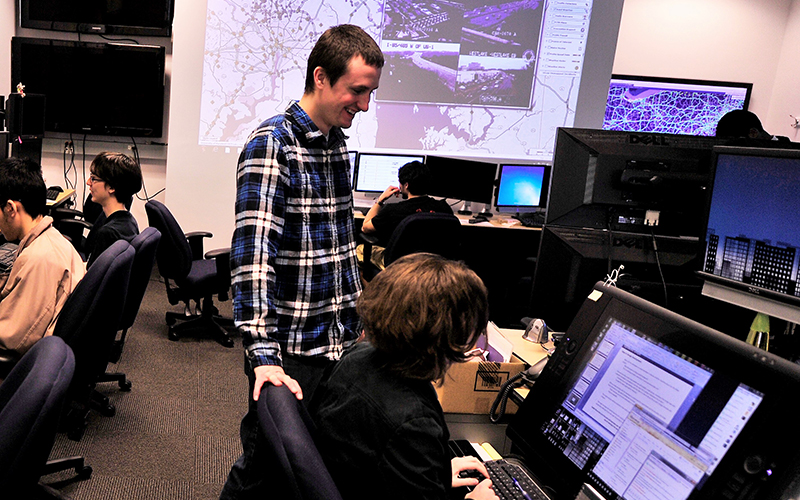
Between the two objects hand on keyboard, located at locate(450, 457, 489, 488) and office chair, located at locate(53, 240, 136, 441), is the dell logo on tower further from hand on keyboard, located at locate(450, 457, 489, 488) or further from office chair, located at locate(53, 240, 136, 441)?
office chair, located at locate(53, 240, 136, 441)

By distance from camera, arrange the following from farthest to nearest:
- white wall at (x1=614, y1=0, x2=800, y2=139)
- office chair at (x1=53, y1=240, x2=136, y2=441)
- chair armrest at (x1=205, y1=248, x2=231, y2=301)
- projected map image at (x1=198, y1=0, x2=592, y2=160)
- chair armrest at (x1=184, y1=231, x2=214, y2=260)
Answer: white wall at (x1=614, y1=0, x2=800, y2=139) < projected map image at (x1=198, y1=0, x2=592, y2=160) < chair armrest at (x1=184, y1=231, x2=214, y2=260) < chair armrest at (x1=205, y1=248, x2=231, y2=301) < office chair at (x1=53, y1=240, x2=136, y2=441)

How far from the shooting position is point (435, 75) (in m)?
5.07

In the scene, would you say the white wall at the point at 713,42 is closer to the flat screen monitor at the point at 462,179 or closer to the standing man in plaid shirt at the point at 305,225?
the flat screen monitor at the point at 462,179

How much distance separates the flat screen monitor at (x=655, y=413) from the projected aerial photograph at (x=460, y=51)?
4.10 m

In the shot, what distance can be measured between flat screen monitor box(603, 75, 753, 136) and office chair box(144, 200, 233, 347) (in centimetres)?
382

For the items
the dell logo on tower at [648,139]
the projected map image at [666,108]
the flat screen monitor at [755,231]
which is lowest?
the flat screen monitor at [755,231]

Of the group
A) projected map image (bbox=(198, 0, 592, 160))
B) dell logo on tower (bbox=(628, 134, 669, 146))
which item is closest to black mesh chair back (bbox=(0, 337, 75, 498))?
dell logo on tower (bbox=(628, 134, 669, 146))

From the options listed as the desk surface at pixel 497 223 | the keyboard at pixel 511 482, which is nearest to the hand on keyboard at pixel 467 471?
the keyboard at pixel 511 482

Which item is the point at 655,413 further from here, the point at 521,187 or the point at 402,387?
the point at 521,187

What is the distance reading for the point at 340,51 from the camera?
1467mm

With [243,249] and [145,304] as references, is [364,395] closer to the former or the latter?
[243,249]

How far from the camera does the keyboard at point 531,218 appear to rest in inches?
192

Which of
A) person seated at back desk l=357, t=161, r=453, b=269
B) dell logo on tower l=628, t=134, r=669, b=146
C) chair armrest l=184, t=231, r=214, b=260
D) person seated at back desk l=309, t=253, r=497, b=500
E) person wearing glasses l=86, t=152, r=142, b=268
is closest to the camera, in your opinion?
person seated at back desk l=309, t=253, r=497, b=500

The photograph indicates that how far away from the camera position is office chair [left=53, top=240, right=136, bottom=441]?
6.56 ft
